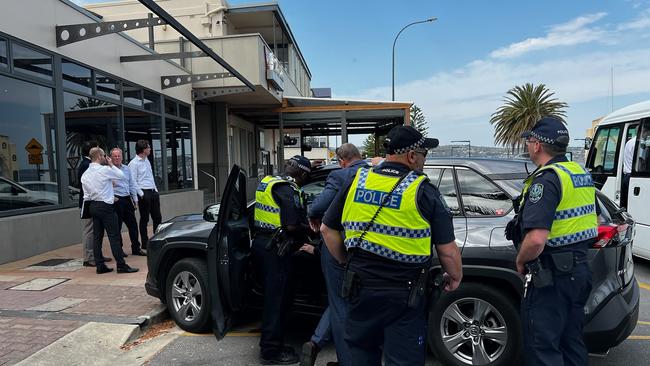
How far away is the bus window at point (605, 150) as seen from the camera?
7.52 meters

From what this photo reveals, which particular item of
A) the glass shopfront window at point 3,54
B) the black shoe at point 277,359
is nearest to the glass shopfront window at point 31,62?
the glass shopfront window at point 3,54

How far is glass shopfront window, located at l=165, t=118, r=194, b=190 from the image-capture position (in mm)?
12766

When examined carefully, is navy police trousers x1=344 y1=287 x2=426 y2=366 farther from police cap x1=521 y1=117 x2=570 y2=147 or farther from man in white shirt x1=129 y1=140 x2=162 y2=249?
man in white shirt x1=129 y1=140 x2=162 y2=249

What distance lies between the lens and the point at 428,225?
234 cm

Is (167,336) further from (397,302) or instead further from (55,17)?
(55,17)

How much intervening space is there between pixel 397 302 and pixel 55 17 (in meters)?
8.29

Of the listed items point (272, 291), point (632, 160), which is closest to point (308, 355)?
point (272, 291)

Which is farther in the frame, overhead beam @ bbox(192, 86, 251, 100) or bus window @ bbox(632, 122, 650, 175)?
overhead beam @ bbox(192, 86, 251, 100)

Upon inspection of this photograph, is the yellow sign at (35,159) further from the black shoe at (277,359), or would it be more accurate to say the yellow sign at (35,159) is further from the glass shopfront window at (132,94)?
the black shoe at (277,359)

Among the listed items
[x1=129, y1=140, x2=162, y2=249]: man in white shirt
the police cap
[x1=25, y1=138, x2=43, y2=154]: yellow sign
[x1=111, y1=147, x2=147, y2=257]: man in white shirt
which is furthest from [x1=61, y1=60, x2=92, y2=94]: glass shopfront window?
the police cap

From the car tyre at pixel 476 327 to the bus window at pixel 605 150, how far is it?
536 centimetres

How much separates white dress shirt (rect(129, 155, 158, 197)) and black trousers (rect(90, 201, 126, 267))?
1.28 meters

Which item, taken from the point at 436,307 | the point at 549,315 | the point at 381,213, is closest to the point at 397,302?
the point at 381,213

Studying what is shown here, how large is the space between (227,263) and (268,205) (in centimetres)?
62
